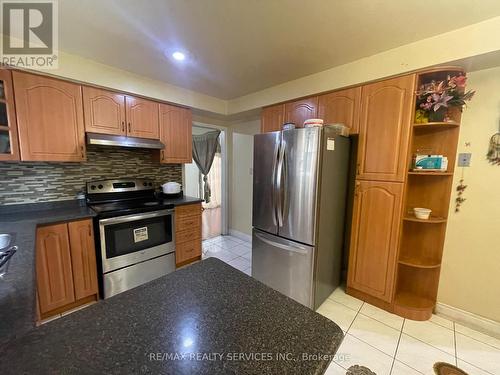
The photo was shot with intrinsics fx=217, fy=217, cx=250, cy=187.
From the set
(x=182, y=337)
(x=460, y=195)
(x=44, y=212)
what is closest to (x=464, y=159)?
(x=460, y=195)

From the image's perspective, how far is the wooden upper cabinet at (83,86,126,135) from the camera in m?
2.10

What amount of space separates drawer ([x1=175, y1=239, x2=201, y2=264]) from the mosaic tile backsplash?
3.06ft

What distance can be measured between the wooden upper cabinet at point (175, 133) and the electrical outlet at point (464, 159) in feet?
9.14

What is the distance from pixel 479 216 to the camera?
1.74 m

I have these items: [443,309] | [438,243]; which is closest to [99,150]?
[438,243]

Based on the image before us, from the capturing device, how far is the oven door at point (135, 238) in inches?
79.7

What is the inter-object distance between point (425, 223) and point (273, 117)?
1.92 m

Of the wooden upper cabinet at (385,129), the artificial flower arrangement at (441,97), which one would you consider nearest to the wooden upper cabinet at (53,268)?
the wooden upper cabinet at (385,129)

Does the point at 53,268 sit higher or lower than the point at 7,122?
lower

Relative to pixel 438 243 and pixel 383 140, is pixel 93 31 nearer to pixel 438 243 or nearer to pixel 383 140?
pixel 383 140

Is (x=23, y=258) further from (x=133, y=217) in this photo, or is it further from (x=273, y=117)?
(x=273, y=117)

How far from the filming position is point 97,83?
2057 mm

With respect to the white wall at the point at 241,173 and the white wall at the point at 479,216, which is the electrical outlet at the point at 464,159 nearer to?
the white wall at the point at 479,216

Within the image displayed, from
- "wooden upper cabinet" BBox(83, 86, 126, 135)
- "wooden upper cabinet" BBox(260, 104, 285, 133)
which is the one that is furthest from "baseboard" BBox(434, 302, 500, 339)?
"wooden upper cabinet" BBox(83, 86, 126, 135)
